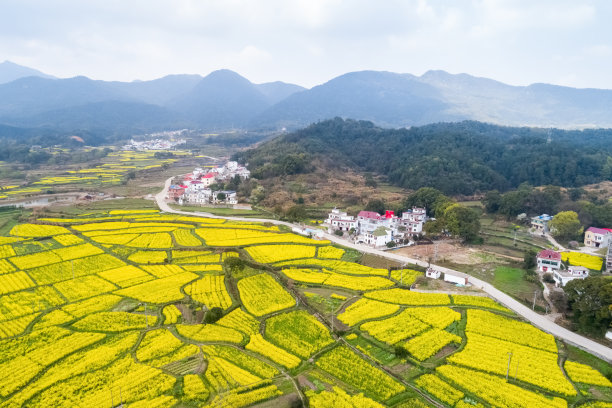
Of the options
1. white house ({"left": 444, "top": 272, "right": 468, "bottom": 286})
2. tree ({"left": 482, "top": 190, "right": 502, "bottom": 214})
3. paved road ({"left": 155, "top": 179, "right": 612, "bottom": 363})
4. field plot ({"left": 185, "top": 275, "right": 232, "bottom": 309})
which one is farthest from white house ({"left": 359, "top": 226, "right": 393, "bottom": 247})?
tree ({"left": 482, "top": 190, "right": 502, "bottom": 214})

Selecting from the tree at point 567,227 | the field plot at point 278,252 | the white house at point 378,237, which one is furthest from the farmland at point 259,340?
the tree at point 567,227

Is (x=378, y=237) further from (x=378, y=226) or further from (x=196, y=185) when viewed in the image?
(x=196, y=185)

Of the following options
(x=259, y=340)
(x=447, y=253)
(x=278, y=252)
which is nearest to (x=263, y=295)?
(x=259, y=340)

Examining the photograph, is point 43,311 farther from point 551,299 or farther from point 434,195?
point 434,195

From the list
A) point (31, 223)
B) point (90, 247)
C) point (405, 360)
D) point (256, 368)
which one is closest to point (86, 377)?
point (256, 368)

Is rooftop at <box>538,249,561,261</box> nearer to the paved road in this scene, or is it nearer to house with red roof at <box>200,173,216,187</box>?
the paved road

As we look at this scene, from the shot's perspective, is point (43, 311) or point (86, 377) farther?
point (43, 311)
